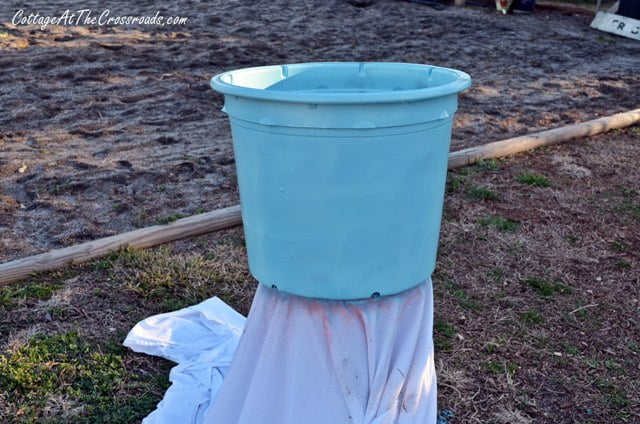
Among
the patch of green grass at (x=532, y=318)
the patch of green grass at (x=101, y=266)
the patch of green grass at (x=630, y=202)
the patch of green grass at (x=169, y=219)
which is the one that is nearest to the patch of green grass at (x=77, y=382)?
the patch of green grass at (x=101, y=266)

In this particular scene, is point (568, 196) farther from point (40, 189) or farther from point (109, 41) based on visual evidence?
point (109, 41)

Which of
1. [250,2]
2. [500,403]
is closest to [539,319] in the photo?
[500,403]

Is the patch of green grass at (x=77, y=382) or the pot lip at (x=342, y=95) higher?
the pot lip at (x=342, y=95)

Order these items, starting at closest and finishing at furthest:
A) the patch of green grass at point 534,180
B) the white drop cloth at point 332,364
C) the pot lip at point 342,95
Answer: the pot lip at point 342,95, the white drop cloth at point 332,364, the patch of green grass at point 534,180

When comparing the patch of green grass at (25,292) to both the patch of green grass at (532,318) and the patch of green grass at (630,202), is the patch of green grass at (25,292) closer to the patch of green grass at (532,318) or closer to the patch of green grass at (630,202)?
the patch of green grass at (532,318)

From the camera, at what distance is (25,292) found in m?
3.02

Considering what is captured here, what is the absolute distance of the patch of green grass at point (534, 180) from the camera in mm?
4434

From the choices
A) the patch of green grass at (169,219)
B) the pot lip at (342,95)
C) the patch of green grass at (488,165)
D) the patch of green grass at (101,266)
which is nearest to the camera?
the pot lip at (342,95)

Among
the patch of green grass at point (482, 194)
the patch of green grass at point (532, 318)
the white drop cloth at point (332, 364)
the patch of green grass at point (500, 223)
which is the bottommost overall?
the patch of green grass at point (482, 194)

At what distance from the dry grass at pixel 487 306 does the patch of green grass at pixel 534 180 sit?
0.16 m

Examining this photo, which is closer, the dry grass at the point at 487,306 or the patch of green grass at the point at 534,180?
the dry grass at the point at 487,306

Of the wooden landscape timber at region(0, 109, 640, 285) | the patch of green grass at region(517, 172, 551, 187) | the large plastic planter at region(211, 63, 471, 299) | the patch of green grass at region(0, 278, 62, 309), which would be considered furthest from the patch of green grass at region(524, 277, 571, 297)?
the patch of green grass at region(0, 278, 62, 309)

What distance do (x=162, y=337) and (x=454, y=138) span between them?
318 cm

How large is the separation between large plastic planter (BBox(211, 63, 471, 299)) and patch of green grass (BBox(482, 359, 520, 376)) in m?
1.00
